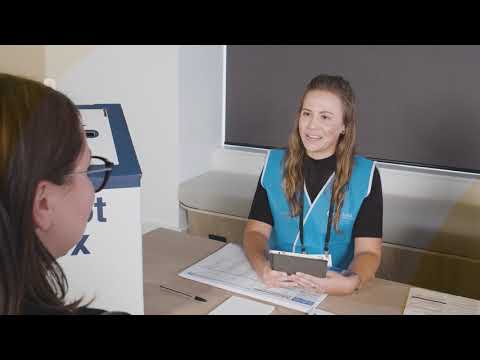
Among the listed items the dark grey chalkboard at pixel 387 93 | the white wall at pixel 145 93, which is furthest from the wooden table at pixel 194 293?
the dark grey chalkboard at pixel 387 93

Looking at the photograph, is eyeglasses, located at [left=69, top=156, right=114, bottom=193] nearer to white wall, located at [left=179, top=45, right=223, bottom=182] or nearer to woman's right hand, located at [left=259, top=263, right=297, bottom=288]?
woman's right hand, located at [left=259, top=263, right=297, bottom=288]

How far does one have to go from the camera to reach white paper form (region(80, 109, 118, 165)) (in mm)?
860

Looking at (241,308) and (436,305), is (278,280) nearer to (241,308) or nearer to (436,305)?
(241,308)

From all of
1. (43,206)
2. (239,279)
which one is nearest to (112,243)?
(43,206)

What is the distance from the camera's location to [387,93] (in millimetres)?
2477

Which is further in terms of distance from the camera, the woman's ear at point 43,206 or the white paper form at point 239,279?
the white paper form at point 239,279

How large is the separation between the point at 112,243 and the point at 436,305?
845 mm

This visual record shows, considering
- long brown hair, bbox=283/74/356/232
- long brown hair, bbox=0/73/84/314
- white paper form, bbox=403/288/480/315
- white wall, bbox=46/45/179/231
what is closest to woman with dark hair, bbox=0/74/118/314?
long brown hair, bbox=0/73/84/314

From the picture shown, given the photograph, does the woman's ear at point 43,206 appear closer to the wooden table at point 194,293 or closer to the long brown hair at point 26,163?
the long brown hair at point 26,163

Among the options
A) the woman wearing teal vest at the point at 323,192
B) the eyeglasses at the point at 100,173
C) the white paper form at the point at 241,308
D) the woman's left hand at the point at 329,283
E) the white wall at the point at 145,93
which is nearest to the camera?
the eyeglasses at the point at 100,173

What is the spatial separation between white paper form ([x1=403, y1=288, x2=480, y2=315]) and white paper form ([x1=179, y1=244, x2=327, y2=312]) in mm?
223

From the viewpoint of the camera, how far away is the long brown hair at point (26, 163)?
0.55m

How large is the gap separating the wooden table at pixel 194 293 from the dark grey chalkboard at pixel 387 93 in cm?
128
